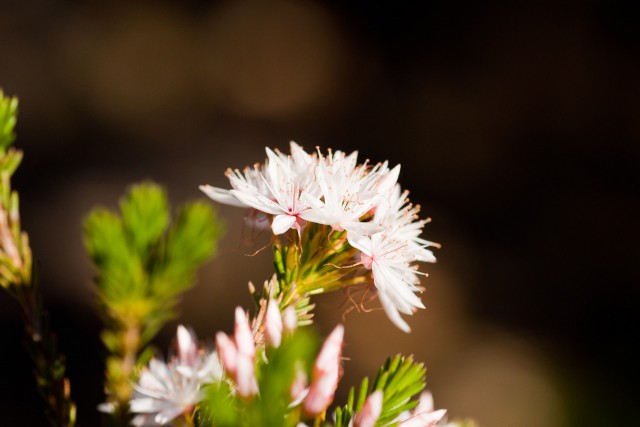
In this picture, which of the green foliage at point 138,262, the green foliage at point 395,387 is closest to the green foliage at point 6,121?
the green foliage at point 138,262

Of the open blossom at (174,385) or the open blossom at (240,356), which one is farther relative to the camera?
the open blossom at (174,385)

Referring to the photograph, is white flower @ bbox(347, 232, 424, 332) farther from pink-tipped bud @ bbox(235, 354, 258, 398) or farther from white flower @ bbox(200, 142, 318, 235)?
pink-tipped bud @ bbox(235, 354, 258, 398)

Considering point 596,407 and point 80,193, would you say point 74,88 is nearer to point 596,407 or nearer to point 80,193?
point 80,193

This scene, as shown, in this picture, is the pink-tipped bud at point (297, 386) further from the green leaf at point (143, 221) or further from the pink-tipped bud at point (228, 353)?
the green leaf at point (143, 221)

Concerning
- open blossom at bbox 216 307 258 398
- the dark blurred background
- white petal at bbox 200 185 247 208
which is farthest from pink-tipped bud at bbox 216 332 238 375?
the dark blurred background

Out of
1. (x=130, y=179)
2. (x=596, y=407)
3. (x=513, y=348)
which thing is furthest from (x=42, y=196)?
(x=596, y=407)

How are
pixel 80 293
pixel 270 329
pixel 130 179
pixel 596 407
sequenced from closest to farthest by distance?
pixel 270 329
pixel 80 293
pixel 130 179
pixel 596 407

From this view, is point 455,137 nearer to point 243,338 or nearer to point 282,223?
point 282,223
